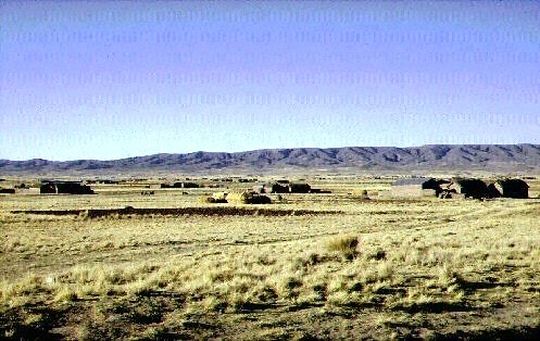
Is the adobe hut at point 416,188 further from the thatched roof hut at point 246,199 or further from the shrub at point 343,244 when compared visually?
the shrub at point 343,244

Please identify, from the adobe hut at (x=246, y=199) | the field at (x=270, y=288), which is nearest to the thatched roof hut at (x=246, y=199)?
the adobe hut at (x=246, y=199)

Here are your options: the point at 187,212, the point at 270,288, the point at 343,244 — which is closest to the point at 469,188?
the point at 187,212

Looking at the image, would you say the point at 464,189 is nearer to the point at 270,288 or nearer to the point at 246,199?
the point at 246,199

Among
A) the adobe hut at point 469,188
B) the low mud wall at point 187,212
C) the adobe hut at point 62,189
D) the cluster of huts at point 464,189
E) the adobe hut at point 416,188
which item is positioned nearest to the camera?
the low mud wall at point 187,212

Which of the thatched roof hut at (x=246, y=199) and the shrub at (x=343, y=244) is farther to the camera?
the thatched roof hut at (x=246, y=199)

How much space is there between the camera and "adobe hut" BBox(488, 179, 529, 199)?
70812mm

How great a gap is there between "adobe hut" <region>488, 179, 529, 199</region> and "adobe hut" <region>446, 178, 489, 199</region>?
3.92 ft

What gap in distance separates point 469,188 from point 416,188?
20.4 feet

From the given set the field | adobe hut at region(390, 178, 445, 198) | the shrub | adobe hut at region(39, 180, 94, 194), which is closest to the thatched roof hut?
adobe hut at region(390, 178, 445, 198)

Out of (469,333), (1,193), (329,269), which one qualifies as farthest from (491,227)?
(1,193)

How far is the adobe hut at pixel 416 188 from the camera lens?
2815 inches

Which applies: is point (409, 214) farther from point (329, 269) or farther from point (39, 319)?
point (39, 319)

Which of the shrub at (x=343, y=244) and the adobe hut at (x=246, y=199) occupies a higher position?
the shrub at (x=343, y=244)

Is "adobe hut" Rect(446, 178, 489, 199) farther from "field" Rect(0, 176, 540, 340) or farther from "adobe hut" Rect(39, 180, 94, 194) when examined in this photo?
"adobe hut" Rect(39, 180, 94, 194)
